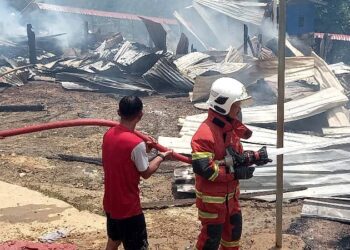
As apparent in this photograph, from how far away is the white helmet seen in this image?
4.00 metres

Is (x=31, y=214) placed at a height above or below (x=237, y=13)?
below

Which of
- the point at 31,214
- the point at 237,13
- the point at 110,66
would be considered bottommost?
the point at 31,214

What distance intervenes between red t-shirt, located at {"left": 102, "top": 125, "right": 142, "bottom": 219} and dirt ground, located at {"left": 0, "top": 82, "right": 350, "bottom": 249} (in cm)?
141

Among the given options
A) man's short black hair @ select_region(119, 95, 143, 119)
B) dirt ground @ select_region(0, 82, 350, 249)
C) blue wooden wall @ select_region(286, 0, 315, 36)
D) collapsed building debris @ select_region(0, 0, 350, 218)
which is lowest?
dirt ground @ select_region(0, 82, 350, 249)

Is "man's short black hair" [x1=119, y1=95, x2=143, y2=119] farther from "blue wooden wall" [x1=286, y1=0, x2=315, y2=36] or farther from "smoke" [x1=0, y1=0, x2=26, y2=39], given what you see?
"blue wooden wall" [x1=286, y1=0, x2=315, y2=36]

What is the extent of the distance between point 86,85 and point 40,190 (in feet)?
30.2

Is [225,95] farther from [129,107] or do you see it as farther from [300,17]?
[300,17]

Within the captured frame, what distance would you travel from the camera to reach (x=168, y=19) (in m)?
34.6

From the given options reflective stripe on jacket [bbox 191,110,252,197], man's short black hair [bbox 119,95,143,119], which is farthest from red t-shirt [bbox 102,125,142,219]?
reflective stripe on jacket [bbox 191,110,252,197]

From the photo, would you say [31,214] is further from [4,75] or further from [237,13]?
[237,13]

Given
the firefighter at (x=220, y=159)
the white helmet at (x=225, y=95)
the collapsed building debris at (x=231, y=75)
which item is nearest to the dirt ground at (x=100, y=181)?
the collapsed building debris at (x=231, y=75)

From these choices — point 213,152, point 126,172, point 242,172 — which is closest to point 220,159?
point 213,152

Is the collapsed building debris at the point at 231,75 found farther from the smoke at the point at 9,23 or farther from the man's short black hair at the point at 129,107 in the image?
the smoke at the point at 9,23

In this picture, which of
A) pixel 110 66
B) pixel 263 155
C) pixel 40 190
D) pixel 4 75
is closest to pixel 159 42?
pixel 110 66
